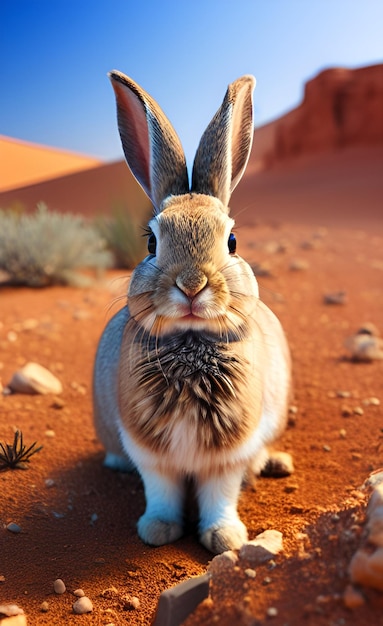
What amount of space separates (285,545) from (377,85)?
34.0 metres

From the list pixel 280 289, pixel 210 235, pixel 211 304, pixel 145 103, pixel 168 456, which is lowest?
pixel 280 289

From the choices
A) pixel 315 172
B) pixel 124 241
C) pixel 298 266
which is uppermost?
pixel 124 241

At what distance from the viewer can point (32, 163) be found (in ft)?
107

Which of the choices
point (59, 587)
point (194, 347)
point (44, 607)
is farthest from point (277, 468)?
point (44, 607)

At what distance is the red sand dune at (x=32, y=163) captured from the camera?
1044 inches

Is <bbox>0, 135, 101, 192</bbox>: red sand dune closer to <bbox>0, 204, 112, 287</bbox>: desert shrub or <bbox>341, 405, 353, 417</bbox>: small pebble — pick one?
<bbox>0, 204, 112, 287</bbox>: desert shrub

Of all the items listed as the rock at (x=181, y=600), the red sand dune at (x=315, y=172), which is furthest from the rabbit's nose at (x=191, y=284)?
the red sand dune at (x=315, y=172)

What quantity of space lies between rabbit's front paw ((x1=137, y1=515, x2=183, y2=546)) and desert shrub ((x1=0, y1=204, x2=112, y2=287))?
6098 mm

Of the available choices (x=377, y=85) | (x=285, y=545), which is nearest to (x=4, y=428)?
(x=285, y=545)

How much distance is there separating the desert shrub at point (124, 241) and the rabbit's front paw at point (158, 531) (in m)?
7.05

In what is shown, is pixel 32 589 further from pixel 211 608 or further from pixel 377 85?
pixel 377 85

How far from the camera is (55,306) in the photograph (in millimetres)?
7977

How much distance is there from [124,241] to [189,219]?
7.69 metres

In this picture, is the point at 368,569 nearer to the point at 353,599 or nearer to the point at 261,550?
the point at 353,599
